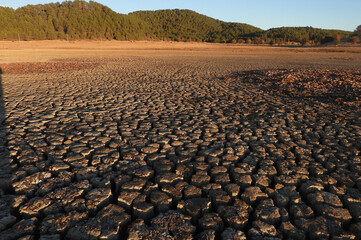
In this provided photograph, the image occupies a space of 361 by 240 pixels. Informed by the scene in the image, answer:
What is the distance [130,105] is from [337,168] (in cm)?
403

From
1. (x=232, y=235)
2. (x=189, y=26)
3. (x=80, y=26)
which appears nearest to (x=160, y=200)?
(x=232, y=235)

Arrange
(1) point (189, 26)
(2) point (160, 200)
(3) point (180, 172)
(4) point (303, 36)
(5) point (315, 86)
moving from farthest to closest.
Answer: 1. (1) point (189, 26)
2. (4) point (303, 36)
3. (5) point (315, 86)
4. (3) point (180, 172)
5. (2) point (160, 200)

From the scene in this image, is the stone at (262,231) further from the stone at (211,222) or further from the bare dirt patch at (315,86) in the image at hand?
the bare dirt patch at (315,86)

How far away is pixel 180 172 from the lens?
2602 mm

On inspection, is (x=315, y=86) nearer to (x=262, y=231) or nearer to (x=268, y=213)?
(x=268, y=213)

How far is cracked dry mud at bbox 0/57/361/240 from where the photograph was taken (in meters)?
1.87

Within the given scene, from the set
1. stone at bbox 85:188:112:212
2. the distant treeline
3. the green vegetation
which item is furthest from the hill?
stone at bbox 85:188:112:212

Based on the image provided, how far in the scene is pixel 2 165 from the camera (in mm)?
2689

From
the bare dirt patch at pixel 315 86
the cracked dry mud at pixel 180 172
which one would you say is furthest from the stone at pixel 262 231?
the bare dirt patch at pixel 315 86

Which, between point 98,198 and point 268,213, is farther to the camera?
point 98,198

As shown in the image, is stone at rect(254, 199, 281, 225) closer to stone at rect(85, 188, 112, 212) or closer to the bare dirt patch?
stone at rect(85, 188, 112, 212)

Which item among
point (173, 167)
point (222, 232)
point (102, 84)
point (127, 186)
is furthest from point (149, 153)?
point (102, 84)

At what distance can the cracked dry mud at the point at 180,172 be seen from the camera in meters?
1.87

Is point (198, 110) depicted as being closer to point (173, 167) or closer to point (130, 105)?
point (130, 105)
